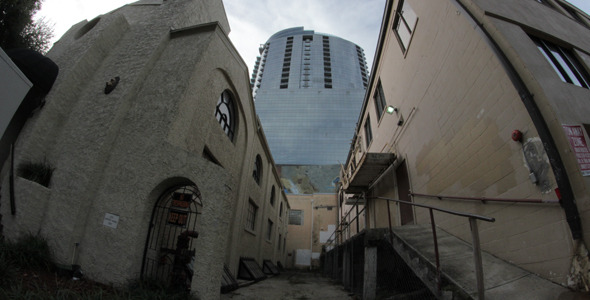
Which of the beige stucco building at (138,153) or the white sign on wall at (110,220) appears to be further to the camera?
the white sign on wall at (110,220)

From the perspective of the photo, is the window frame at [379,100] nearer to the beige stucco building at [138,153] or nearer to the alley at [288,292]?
the beige stucco building at [138,153]

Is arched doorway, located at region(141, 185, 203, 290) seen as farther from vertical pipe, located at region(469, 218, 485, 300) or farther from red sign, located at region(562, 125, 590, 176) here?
red sign, located at region(562, 125, 590, 176)

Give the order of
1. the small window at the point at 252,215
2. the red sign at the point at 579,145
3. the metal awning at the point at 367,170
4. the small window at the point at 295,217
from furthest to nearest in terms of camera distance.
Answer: the small window at the point at 295,217
the small window at the point at 252,215
the metal awning at the point at 367,170
the red sign at the point at 579,145

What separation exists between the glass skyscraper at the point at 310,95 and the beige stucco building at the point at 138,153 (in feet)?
145

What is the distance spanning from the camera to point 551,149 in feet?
9.35

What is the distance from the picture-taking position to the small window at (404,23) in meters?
7.02

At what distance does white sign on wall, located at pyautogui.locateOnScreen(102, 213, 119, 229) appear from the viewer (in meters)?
4.52

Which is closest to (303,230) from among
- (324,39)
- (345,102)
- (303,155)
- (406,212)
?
(406,212)

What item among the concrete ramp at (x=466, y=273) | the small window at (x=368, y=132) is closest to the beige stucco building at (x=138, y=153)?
the concrete ramp at (x=466, y=273)

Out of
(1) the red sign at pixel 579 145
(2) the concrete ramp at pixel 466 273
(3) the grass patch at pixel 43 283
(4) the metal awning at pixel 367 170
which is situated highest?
(4) the metal awning at pixel 367 170

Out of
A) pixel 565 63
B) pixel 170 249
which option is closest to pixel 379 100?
pixel 565 63

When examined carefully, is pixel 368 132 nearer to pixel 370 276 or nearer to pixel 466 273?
pixel 370 276

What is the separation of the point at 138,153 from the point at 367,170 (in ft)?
23.3

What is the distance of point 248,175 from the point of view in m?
9.91
